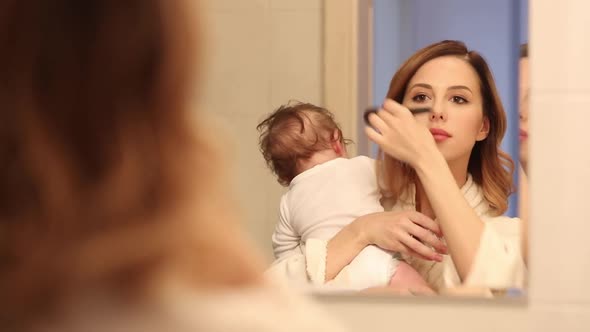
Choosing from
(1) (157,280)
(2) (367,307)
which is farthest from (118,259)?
(2) (367,307)

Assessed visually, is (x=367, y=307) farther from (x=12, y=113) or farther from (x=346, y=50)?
(x=12, y=113)

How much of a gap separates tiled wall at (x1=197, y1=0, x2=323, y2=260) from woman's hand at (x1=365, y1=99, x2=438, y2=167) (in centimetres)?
9

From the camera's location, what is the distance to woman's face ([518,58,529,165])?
1072 mm

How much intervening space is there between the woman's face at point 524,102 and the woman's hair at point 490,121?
0.07 feet

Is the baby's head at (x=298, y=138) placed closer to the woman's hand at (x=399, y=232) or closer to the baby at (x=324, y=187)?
the baby at (x=324, y=187)

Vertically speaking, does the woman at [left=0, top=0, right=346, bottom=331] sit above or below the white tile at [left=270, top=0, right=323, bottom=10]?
below

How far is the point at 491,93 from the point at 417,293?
28cm

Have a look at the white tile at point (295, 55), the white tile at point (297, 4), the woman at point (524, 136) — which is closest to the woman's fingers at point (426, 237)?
the woman at point (524, 136)

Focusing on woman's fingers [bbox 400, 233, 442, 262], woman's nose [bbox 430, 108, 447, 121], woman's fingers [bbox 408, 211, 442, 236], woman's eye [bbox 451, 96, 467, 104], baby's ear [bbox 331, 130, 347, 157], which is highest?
woman's eye [bbox 451, 96, 467, 104]

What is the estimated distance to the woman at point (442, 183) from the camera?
3.56 feet

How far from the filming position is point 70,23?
31cm

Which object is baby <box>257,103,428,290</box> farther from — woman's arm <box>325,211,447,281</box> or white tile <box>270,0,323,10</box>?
white tile <box>270,0,323,10</box>

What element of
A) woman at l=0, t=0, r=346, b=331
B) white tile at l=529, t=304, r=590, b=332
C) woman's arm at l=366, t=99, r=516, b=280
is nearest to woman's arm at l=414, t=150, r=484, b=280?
woman's arm at l=366, t=99, r=516, b=280

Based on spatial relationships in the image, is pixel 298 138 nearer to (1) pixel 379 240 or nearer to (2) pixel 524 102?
(1) pixel 379 240
